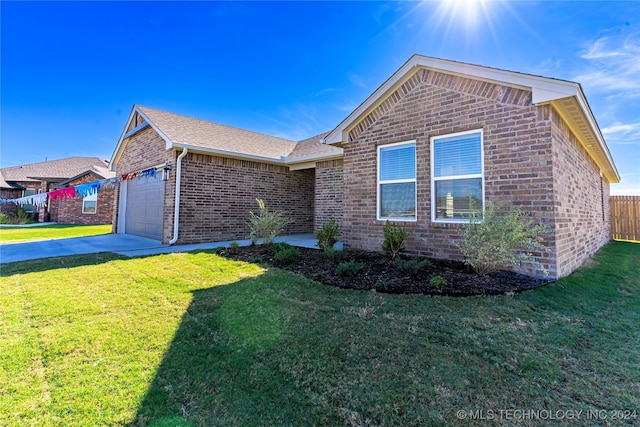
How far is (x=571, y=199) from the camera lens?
5773 millimetres

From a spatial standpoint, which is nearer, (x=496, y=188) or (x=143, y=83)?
(x=496, y=188)

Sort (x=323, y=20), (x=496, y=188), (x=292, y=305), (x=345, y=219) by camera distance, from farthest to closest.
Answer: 1. (x=323, y=20)
2. (x=345, y=219)
3. (x=496, y=188)
4. (x=292, y=305)

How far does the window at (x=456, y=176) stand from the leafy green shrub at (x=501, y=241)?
62 centimetres

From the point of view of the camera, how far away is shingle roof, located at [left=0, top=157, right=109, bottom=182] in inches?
981

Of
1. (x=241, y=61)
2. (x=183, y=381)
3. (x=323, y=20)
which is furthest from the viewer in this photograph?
(x=241, y=61)

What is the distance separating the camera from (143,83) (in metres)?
12.5

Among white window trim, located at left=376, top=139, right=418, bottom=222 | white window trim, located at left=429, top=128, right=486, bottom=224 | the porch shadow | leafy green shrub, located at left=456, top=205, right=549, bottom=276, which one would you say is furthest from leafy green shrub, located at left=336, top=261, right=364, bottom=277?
white window trim, located at left=429, top=128, right=486, bottom=224

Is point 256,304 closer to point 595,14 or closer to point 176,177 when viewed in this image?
point 176,177

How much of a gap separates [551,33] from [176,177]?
37.2 feet

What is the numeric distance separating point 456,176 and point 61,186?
2776 centimetres

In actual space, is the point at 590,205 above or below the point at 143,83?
below

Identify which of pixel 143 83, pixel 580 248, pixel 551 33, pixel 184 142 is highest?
pixel 143 83

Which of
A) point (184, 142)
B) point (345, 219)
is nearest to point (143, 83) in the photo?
point (184, 142)

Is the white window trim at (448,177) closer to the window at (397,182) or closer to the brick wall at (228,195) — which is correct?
the window at (397,182)
